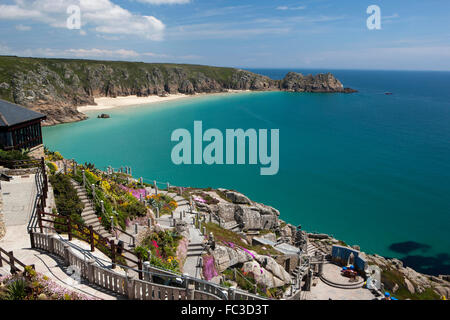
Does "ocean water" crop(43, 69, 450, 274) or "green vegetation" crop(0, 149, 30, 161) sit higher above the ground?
"green vegetation" crop(0, 149, 30, 161)

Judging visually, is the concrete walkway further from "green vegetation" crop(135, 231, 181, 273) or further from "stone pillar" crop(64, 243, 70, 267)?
"green vegetation" crop(135, 231, 181, 273)

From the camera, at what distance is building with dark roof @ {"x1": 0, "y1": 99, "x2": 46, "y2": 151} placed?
23531 mm

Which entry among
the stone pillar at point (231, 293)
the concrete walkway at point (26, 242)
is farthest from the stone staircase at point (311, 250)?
the stone pillar at point (231, 293)

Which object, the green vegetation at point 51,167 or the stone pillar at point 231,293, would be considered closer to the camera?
the stone pillar at point 231,293

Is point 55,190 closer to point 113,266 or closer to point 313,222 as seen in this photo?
point 113,266

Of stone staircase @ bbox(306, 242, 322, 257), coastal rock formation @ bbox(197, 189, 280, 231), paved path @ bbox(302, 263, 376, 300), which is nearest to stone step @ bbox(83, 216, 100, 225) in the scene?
coastal rock formation @ bbox(197, 189, 280, 231)

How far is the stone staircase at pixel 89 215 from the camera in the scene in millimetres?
17469

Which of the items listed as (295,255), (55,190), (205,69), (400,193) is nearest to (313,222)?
(295,255)

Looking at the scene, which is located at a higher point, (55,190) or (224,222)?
Answer: (55,190)

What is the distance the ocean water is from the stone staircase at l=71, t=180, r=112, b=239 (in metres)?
26.2

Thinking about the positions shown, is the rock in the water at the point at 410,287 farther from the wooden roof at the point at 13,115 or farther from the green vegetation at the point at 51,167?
the wooden roof at the point at 13,115

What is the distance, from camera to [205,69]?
612ft

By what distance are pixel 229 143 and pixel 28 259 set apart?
6205 cm

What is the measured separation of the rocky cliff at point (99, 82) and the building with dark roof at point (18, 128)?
2527 inches
